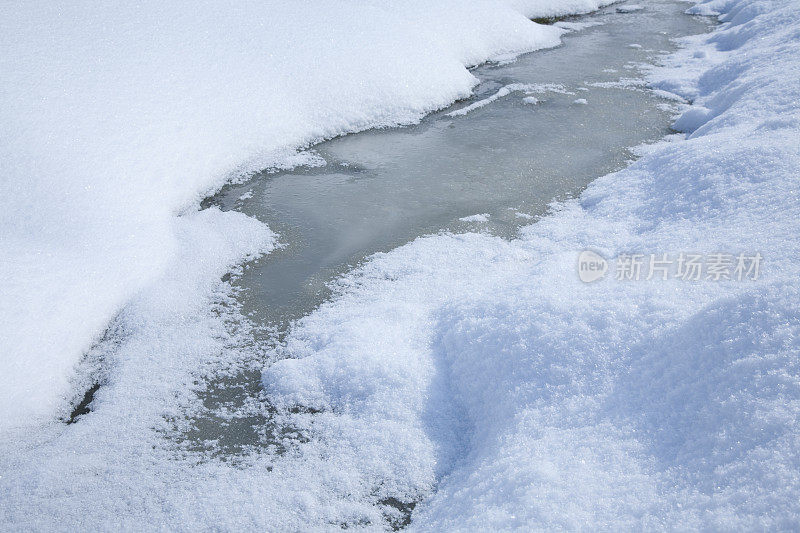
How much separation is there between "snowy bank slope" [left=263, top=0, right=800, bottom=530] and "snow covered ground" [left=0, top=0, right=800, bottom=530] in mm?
15

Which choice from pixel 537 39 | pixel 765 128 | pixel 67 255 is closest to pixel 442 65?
pixel 537 39

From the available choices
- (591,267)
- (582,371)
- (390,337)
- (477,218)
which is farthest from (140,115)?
(582,371)

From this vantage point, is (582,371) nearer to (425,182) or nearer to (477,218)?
(477,218)

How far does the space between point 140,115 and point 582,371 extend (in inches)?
224

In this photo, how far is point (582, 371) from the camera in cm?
326

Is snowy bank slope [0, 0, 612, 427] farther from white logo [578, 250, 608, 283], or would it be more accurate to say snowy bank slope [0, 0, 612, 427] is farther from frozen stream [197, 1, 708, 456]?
white logo [578, 250, 608, 283]

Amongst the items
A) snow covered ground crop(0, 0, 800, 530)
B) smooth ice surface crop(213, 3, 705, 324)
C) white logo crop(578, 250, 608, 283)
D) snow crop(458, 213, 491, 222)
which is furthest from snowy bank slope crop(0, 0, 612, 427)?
white logo crop(578, 250, 608, 283)

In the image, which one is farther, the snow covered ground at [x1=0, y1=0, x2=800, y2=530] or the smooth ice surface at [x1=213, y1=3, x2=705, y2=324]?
the smooth ice surface at [x1=213, y1=3, x2=705, y2=324]

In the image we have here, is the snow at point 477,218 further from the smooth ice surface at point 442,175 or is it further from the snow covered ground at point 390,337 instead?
the snow covered ground at point 390,337

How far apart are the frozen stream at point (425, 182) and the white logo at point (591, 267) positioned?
1.34 metres

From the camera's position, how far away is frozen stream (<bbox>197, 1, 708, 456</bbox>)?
4828 millimetres

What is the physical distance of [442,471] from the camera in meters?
3.28

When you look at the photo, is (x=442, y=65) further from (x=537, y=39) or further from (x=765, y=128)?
(x=765, y=128)

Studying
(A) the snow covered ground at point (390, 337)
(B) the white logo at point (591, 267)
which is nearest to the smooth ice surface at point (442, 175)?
(A) the snow covered ground at point (390, 337)
